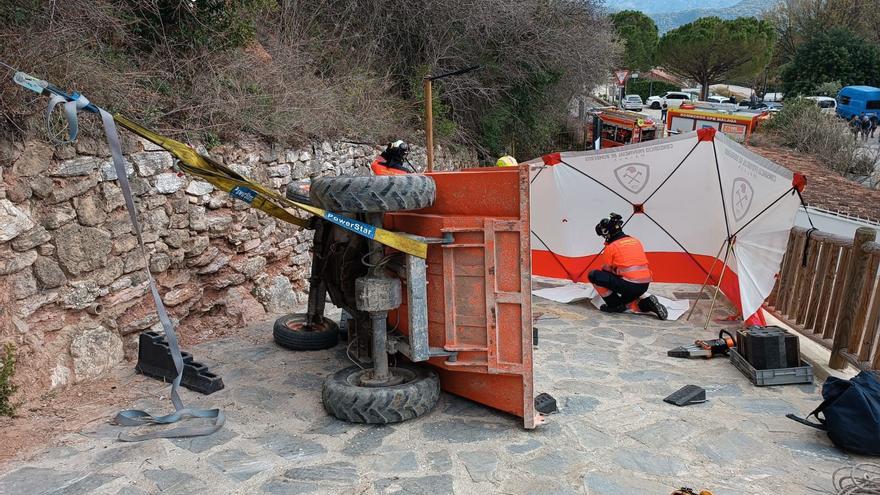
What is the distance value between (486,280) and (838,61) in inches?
1994

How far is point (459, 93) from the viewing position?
49.3ft

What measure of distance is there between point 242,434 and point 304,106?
5.26m

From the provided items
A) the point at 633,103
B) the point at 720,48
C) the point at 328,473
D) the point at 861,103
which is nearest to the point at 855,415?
the point at 328,473

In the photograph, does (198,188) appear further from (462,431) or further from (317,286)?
(462,431)

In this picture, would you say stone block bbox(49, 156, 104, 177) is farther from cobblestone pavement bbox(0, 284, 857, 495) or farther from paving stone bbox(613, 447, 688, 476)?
paving stone bbox(613, 447, 688, 476)

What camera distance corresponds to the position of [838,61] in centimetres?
4503

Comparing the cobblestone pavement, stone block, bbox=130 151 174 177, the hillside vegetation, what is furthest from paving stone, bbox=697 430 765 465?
the hillside vegetation

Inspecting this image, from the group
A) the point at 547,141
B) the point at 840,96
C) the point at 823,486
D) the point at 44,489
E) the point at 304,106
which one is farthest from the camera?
the point at 840,96

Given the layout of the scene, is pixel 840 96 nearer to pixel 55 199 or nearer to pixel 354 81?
pixel 354 81

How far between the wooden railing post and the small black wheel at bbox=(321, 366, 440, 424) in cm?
398

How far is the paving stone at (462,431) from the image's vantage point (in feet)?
14.6

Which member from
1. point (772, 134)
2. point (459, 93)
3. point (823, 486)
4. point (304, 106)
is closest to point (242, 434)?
point (823, 486)

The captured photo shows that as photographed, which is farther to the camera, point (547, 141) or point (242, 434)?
point (547, 141)

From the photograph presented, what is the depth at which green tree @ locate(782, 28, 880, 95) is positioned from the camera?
4496 cm
